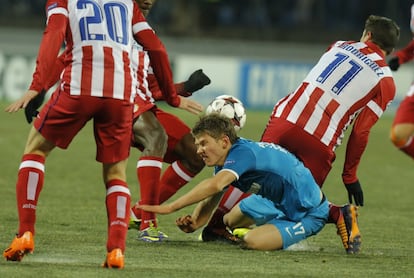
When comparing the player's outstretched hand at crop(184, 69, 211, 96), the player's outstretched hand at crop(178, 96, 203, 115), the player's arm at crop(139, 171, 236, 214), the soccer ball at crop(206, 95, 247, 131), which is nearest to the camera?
the player's arm at crop(139, 171, 236, 214)

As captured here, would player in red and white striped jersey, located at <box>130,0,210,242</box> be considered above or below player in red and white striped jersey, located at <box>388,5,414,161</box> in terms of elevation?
below

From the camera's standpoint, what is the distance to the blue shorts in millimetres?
7684

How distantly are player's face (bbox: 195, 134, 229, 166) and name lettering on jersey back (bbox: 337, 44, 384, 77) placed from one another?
1.70 meters

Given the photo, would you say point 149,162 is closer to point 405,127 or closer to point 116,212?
point 116,212

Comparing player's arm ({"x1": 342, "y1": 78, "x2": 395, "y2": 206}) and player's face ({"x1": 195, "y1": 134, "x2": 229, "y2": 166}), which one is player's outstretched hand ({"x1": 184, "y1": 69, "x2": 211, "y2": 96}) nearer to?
player's face ({"x1": 195, "y1": 134, "x2": 229, "y2": 166})

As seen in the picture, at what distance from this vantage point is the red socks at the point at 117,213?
21.4ft

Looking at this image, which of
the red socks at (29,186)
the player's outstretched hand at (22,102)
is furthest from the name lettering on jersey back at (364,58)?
the player's outstretched hand at (22,102)

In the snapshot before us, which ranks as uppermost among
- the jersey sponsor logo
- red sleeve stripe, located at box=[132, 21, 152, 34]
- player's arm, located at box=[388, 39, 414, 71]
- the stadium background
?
red sleeve stripe, located at box=[132, 21, 152, 34]

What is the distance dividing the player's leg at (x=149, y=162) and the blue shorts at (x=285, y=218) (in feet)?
2.13

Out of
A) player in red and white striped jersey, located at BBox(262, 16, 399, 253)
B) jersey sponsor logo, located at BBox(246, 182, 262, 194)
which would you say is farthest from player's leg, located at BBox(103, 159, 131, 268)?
player in red and white striped jersey, located at BBox(262, 16, 399, 253)

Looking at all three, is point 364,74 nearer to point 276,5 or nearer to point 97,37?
point 97,37

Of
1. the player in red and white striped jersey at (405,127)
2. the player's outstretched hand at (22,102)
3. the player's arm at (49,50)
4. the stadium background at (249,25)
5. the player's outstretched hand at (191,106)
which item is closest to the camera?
the player's outstretched hand at (22,102)

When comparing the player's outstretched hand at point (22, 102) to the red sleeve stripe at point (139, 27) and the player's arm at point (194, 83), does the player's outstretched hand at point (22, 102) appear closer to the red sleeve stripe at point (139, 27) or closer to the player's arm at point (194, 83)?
the red sleeve stripe at point (139, 27)

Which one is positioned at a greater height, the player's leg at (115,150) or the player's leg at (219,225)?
the player's leg at (115,150)
